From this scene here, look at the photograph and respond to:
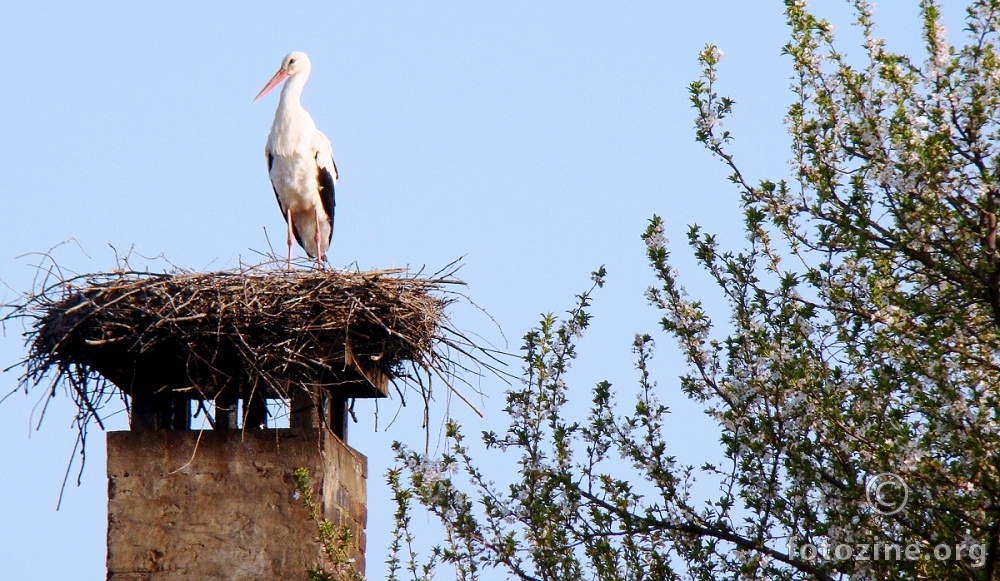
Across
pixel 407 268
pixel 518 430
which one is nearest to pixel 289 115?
pixel 407 268

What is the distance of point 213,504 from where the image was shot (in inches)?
234

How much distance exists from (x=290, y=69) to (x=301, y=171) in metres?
1.14

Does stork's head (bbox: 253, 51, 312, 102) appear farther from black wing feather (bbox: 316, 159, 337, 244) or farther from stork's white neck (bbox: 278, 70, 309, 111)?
black wing feather (bbox: 316, 159, 337, 244)

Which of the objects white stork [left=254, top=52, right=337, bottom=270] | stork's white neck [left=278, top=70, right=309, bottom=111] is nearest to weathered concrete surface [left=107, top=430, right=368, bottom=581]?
white stork [left=254, top=52, right=337, bottom=270]

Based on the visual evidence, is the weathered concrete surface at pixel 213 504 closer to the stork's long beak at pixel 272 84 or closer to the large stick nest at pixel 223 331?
the large stick nest at pixel 223 331

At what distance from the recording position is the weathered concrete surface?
586 centimetres

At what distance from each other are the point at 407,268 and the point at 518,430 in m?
1.06

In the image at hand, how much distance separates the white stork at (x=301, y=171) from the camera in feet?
30.1

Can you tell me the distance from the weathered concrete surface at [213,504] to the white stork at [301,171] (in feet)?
11.2

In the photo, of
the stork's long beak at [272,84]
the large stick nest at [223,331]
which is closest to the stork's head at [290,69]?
the stork's long beak at [272,84]

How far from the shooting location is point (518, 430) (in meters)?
6.41

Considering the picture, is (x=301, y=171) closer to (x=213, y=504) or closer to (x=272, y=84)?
(x=272, y=84)

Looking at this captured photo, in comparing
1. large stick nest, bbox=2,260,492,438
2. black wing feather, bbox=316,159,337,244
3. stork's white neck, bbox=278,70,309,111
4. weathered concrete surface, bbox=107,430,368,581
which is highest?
stork's white neck, bbox=278,70,309,111

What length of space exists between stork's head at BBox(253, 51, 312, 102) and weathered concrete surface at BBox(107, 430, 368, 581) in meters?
4.36
